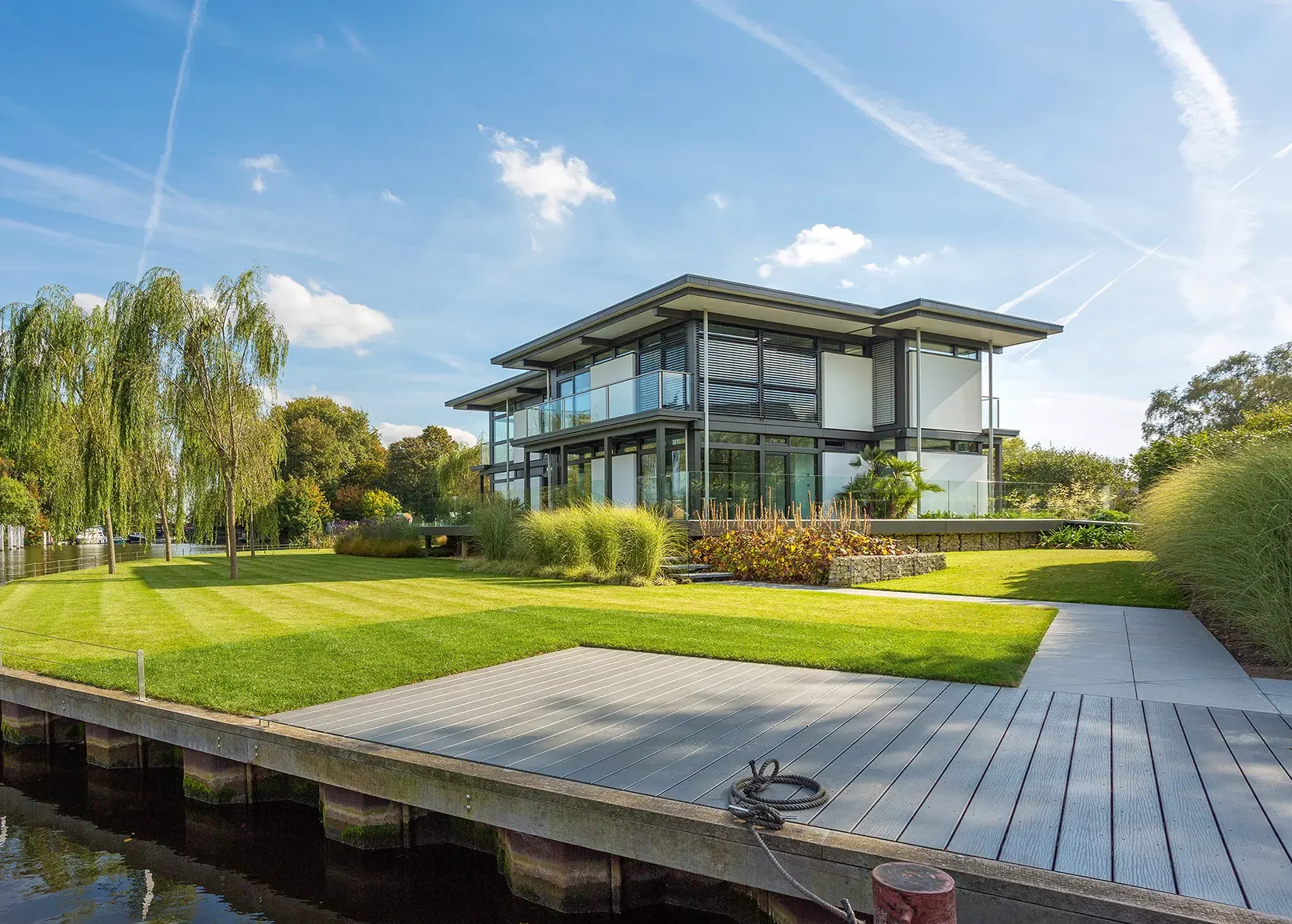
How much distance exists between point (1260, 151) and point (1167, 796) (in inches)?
446

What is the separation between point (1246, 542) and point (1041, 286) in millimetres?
23010

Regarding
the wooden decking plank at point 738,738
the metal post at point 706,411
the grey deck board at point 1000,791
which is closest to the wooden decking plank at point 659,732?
the wooden decking plank at point 738,738

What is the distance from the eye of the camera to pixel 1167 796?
125 inches

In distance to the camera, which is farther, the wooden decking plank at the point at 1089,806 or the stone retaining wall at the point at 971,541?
the stone retaining wall at the point at 971,541

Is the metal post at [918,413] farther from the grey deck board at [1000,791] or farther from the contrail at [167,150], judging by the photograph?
the contrail at [167,150]

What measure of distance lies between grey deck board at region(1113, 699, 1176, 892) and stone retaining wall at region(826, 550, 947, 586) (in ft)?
26.5

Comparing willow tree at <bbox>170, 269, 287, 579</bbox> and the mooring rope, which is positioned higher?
willow tree at <bbox>170, 269, 287, 579</bbox>

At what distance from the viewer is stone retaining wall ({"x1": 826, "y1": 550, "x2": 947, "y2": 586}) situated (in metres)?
12.4

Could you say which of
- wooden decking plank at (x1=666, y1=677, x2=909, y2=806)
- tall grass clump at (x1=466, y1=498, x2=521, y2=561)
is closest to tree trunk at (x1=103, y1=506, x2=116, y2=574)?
tall grass clump at (x1=466, y1=498, x2=521, y2=561)

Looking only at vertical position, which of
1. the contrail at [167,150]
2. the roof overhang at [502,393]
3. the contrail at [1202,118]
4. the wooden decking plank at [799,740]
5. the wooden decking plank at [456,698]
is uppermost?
the contrail at [167,150]

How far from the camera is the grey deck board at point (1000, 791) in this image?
2.74 metres

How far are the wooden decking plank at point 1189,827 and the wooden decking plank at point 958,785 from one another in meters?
0.69

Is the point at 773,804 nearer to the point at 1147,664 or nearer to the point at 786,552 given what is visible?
the point at 1147,664

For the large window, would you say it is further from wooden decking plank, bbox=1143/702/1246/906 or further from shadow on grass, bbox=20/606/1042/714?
wooden decking plank, bbox=1143/702/1246/906
